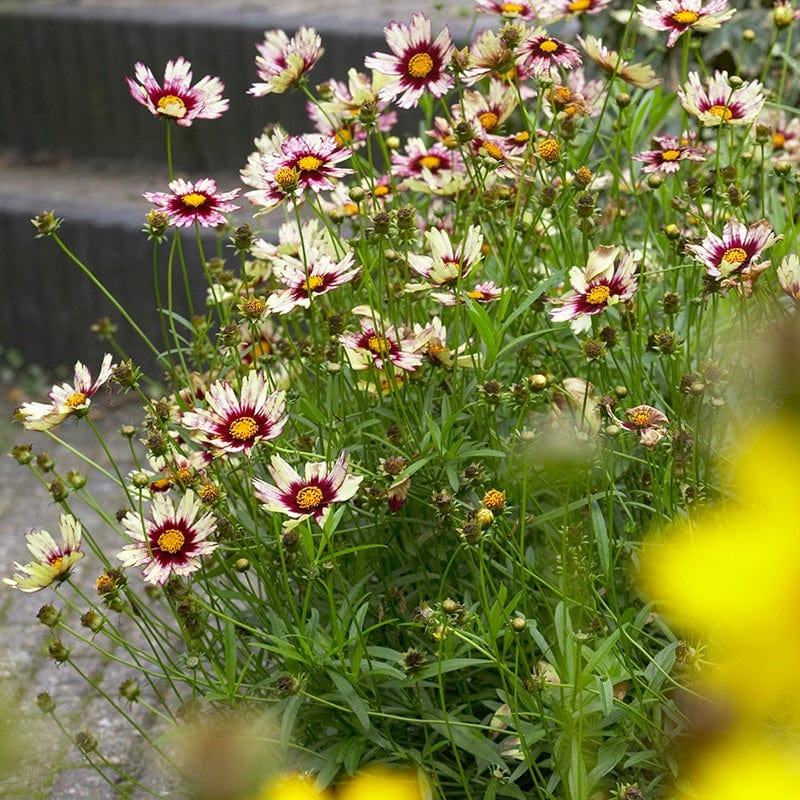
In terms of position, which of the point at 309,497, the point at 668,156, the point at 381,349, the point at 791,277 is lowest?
the point at 309,497

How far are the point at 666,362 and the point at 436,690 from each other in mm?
522

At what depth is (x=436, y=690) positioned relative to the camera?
142 centimetres

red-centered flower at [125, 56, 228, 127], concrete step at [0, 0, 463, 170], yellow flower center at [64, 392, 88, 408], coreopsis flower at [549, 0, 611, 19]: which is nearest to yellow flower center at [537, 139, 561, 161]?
coreopsis flower at [549, 0, 611, 19]

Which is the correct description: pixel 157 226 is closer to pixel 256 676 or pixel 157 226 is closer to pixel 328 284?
pixel 328 284

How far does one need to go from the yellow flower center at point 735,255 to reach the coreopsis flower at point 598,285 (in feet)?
0.33

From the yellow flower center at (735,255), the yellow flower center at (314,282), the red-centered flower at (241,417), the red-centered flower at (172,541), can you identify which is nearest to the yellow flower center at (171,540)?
the red-centered flower at (172,541)

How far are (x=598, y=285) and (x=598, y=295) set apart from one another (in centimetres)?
3

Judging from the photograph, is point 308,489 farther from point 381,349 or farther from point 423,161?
point 423,161

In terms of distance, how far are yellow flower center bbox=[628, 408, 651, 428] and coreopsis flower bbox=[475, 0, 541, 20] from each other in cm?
57

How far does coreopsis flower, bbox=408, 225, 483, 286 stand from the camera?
1359 millimetres

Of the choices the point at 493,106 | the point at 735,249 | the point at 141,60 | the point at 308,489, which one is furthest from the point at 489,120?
the point at 141,60

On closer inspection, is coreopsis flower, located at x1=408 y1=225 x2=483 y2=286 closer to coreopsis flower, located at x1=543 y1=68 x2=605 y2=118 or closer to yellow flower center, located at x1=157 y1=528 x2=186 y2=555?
coreopsis flower, located at x1=543 y1=68 x2=605 y2=118

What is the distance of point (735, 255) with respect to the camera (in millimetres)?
1277

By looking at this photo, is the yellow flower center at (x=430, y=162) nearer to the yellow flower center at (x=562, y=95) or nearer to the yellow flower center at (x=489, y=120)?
the yellow flower center at (x=489, y=120)
